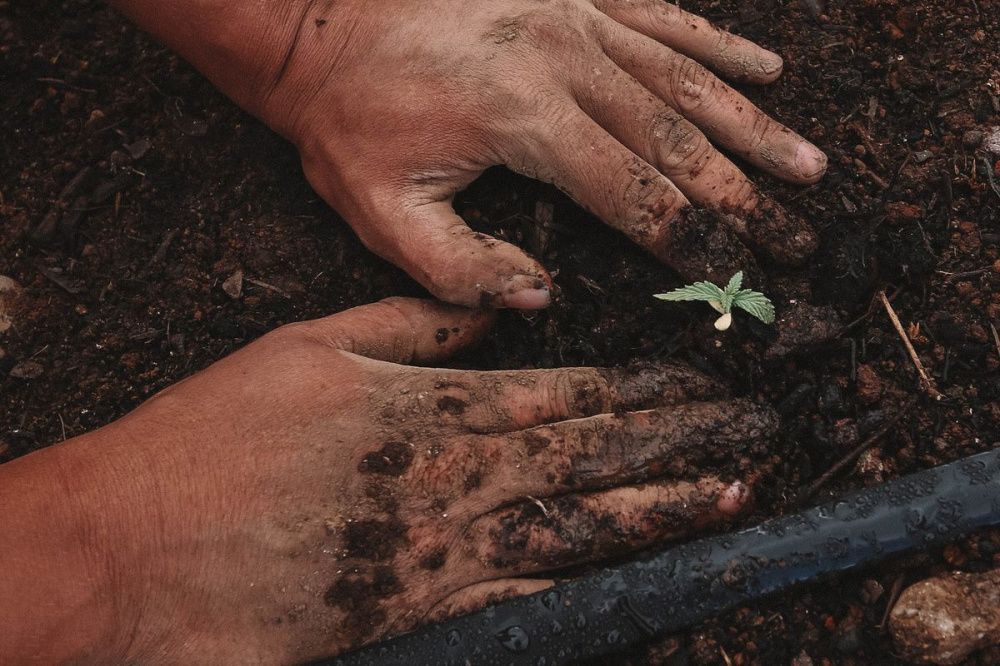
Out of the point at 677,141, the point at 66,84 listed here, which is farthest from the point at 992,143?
the point at 66,84

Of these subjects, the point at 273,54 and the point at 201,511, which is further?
the point at 273,54

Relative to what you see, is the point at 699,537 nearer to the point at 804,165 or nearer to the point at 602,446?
the point at 602,446

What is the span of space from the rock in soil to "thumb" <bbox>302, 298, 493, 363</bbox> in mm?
1245

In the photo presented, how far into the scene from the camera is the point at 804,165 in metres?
2.20

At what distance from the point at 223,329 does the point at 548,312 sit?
101 cm

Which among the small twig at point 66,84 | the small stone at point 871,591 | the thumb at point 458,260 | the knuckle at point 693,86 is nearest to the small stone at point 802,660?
the small stone at point 871,591

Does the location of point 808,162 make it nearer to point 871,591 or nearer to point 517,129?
point 517,129

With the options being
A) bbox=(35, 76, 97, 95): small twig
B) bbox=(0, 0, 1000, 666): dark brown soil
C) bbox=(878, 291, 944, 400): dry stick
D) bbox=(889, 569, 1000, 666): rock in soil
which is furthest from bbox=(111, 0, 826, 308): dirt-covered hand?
bbox=(889, 569, 1000, 666): rock in soil

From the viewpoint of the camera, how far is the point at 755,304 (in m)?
1.94

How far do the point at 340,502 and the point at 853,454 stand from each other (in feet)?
4.20

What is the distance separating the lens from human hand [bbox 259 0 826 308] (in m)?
2.10

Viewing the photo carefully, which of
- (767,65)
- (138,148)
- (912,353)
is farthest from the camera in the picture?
(138,148)

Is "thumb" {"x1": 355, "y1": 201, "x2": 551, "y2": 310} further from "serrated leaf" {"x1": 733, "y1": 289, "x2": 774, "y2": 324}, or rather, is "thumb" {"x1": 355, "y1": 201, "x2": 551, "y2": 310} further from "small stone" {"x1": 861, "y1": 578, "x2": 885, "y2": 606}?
"small stone" {"x1": 861, "y1": 578, "x2": 885, "y2": 606}

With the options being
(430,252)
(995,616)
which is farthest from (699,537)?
(430,252)
